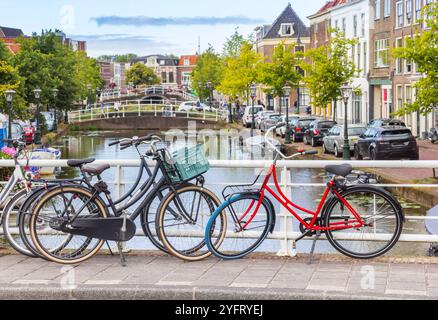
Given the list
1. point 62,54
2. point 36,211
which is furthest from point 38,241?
point 62,54

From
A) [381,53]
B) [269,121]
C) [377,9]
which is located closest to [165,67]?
[377,9]

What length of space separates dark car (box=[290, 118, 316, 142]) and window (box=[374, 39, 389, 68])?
7716 millimetres

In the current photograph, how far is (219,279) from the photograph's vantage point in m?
7.49

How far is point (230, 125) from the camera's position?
2815 inches

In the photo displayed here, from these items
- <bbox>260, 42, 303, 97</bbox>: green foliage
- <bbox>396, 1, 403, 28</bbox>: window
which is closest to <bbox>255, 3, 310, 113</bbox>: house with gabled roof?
<bbox>260, 42, 303, 97</bbox>: green foliage

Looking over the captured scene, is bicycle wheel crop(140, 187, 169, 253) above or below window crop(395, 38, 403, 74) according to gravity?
below

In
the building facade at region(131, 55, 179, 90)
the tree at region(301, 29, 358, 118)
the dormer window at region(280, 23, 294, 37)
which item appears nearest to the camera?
the tree at region(301, 29, 358, 118)

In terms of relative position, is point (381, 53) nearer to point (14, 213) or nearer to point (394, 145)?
point (394, 145)

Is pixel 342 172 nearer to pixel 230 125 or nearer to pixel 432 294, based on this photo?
pixel 432 294

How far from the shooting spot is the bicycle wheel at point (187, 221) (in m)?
8.16

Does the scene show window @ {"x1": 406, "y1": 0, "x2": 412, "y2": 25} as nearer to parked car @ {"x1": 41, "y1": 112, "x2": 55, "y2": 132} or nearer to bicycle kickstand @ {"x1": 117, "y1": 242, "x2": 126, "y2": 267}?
parked car @ {"x1": 41, "y1": 112, "x2": 55, "y2": 132}

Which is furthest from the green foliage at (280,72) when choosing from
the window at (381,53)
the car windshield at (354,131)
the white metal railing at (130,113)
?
the car windshield at (354,131)

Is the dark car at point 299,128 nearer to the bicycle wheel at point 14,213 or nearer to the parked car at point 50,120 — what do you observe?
the parked car at point 50,120

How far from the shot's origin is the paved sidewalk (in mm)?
7008
